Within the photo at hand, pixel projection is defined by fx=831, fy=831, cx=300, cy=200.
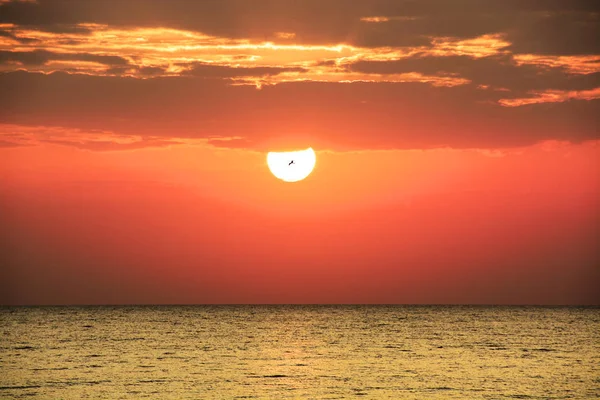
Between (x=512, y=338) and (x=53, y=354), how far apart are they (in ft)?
186

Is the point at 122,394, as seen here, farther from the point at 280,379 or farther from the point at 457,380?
the point at 457,380

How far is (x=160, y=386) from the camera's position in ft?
171

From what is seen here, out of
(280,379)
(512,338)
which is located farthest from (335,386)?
(512,338)

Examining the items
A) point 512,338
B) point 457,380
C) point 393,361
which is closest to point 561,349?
point 512,338

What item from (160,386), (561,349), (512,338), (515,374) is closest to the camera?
(160,386)

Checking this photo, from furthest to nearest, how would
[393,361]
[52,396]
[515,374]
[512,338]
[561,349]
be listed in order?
[512,338]
[561,349]
[393,361]
[515,374]
[52,396]

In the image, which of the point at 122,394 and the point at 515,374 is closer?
the point at 122,394

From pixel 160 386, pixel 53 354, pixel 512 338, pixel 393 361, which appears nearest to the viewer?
pixel 160 386

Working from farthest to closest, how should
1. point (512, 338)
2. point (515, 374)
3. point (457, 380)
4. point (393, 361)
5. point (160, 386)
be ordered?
point (512, 338) < point (393, 361) < point (515, 374) < point (457, 380) < point (160, 386)

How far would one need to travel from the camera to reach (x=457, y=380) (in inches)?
2200

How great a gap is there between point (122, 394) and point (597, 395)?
2772 centimetres

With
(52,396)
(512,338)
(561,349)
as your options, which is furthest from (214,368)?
(512,338)

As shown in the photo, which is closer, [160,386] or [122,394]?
[122,394]

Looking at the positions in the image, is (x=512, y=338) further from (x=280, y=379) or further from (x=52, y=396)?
(x=52, y=396)
